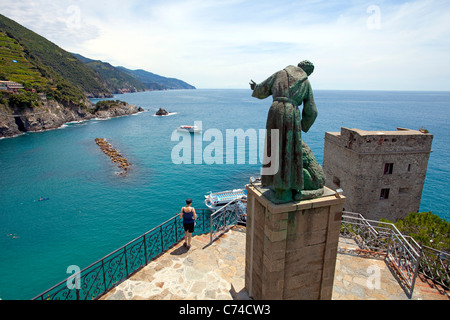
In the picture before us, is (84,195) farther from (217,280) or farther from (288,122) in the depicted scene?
(288,122)

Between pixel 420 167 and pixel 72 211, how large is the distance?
3170 cm

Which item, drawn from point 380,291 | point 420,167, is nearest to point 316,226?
point 380,291

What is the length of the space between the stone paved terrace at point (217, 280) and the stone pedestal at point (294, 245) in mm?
1081

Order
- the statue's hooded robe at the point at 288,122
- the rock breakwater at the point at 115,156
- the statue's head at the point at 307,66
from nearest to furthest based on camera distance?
the statue's hooded robe at the point at 288,122
the statue's head at the point at 307,66
the rock breakwater at the point at 115,156

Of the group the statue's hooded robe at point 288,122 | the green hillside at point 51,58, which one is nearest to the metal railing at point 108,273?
the statue's hooded robe at point 288,122

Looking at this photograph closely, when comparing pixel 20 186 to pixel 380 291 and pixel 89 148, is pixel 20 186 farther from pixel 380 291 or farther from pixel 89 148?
pixel 380 291

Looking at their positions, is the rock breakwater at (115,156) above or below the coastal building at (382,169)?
below

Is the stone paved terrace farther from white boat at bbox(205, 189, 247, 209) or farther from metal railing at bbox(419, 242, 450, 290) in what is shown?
white boat at bbox(205, 189, 247, 209)

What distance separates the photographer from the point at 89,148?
1834 inches

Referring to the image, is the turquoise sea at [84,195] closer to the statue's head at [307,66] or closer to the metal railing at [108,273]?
the metal railing at [108,273]

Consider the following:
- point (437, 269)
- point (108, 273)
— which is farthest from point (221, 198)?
point (437, 269)

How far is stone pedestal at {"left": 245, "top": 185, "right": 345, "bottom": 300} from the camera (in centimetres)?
527

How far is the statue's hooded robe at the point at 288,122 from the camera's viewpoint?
16.5 ft

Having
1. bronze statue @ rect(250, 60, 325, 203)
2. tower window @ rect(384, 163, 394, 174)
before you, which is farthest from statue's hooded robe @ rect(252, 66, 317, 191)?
tower window @ rect(384, 163, 394, 174)
